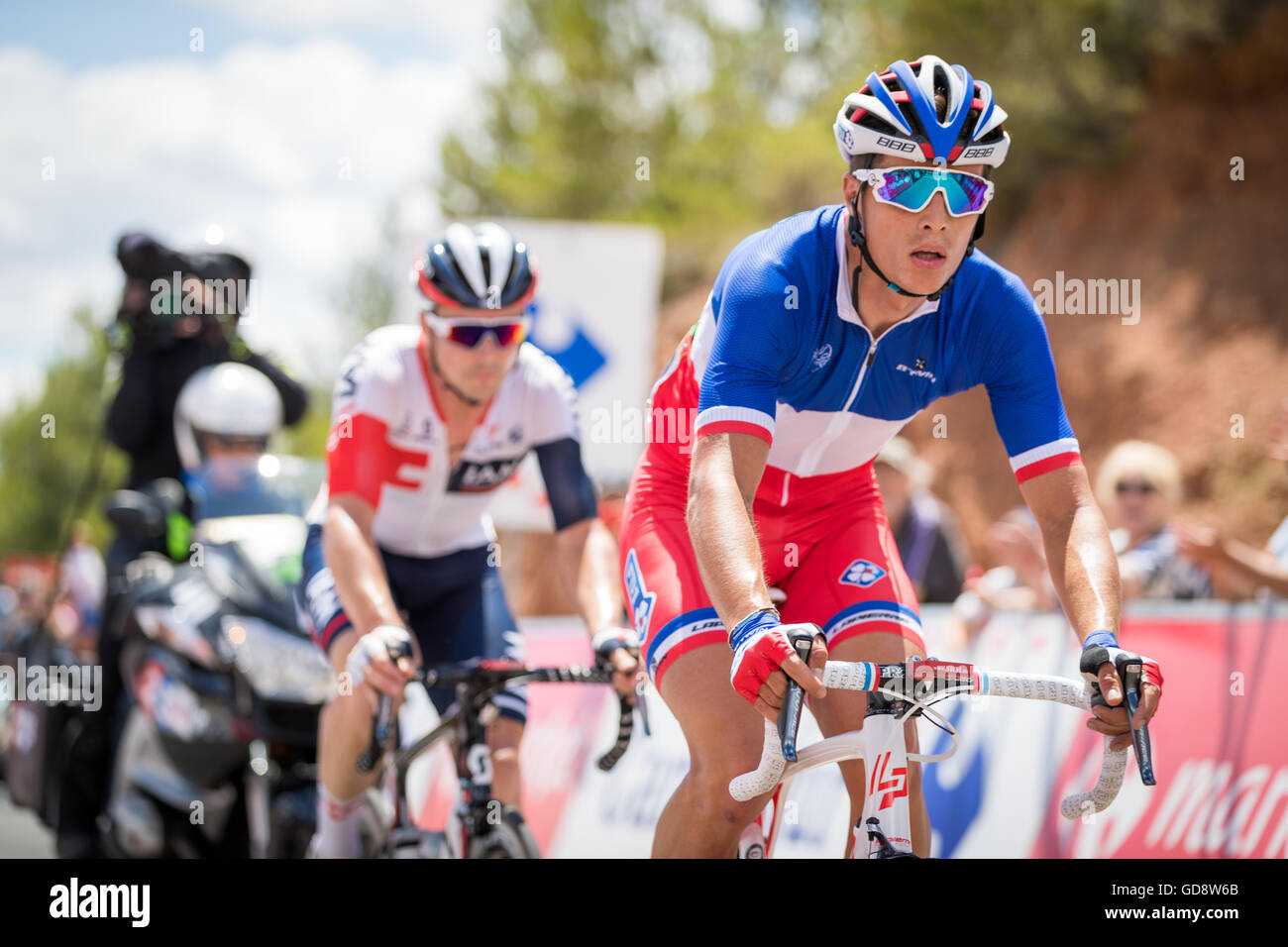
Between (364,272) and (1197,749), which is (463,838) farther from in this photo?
(364,272)

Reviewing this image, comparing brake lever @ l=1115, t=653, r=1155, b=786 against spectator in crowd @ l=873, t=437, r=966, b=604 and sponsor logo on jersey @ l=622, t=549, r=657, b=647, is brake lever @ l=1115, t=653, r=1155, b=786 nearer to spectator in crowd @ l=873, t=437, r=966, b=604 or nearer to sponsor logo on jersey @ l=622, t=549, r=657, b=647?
sponsor logo on jersey @ l=622, t=549, r=657, b=647

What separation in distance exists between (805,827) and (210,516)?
3076 millimetres

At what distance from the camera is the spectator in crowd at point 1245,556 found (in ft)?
17.9

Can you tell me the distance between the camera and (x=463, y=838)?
4070mm

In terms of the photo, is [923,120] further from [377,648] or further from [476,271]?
[377,648]

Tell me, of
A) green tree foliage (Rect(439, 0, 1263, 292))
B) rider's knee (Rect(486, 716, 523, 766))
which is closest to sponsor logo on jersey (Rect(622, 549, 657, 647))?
rider's knee (Rect(486, 716, 523, 766))

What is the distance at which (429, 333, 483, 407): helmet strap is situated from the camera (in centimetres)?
459

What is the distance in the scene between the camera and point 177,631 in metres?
5.81

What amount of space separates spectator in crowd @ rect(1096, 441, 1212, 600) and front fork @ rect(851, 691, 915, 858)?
3.60 m

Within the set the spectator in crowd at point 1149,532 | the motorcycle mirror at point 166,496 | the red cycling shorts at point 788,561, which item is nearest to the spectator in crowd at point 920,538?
the spectator in crowd at point 1149,532

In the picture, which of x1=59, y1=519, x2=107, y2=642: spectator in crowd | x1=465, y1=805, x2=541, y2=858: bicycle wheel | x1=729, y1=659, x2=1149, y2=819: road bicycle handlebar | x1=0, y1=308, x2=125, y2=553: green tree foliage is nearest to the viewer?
x1=729, y1=659, x2=1149, y2=819: road bicycle handlebar

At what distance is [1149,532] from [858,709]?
130 inches

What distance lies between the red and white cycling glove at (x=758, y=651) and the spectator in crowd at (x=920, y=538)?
4.58 metres

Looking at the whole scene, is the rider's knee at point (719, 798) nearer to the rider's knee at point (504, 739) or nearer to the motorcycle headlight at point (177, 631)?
the rider's knee at point (504, 739)
